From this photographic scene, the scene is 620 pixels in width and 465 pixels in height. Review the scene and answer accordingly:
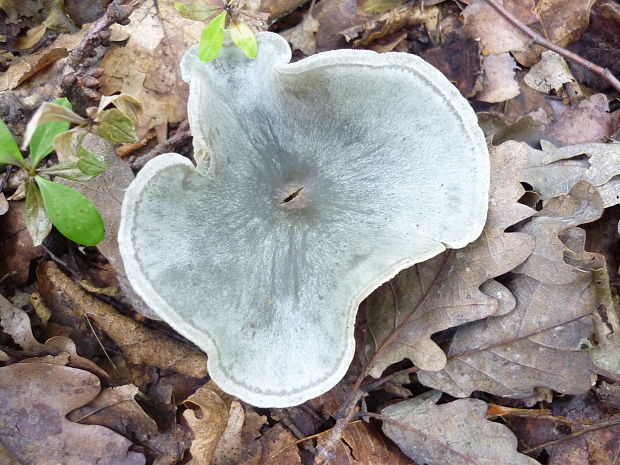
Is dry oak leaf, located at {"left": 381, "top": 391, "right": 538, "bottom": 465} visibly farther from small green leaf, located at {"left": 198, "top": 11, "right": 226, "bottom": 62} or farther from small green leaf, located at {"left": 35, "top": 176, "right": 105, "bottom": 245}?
small green leaf, located at {"left": 198, "top": 11, "right": 226, "bottom": 62}

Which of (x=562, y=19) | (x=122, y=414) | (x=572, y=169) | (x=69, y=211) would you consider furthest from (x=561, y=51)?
(x=122, y=414)

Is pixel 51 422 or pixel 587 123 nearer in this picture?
pixel 51 422

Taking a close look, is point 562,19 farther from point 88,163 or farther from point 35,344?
point 35,344

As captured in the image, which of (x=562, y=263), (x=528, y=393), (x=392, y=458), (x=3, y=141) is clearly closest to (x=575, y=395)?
(x=528, y=393)

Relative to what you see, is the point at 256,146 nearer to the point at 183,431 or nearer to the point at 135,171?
the point at 135,171

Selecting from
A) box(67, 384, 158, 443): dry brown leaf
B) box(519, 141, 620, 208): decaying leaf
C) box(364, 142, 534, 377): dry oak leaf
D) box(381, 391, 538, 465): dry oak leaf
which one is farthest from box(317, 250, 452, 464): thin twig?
box(67, 384, 158, 443): dry brown leaf
